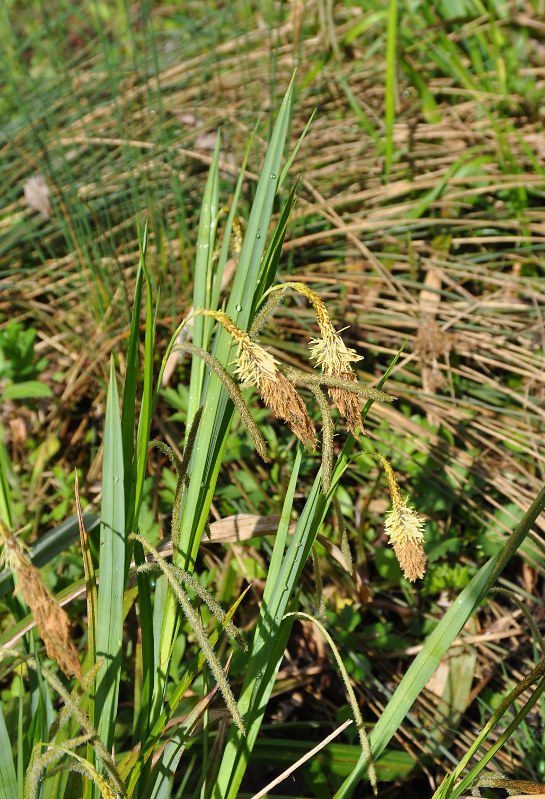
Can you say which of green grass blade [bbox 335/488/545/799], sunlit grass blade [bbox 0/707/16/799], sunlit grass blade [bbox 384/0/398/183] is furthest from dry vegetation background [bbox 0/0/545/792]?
sunlit grass blade [bbox 0/707/16/799]

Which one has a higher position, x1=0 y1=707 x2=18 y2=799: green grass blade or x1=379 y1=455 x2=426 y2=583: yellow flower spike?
x1=379 y1=455 x2=426 y2=583: yellow flower spike

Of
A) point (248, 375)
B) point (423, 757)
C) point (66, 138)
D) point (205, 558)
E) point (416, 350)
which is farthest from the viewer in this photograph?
point (66, 138)

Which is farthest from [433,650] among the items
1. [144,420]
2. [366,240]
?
[366,240]

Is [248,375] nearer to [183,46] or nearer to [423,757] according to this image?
[423,757]

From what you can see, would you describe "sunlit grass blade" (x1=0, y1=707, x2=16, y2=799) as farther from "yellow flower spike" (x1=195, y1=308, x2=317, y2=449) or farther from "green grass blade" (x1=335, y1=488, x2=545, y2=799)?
"yellow flower spike" (x1=195, y1=308, x2=317, y2=449)

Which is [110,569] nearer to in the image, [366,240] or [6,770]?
[6,770]

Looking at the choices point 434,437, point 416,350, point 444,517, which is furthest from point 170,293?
point 444,517

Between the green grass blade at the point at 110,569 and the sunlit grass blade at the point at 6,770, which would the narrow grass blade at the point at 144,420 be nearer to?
the green grass blade at the point at 110,569
